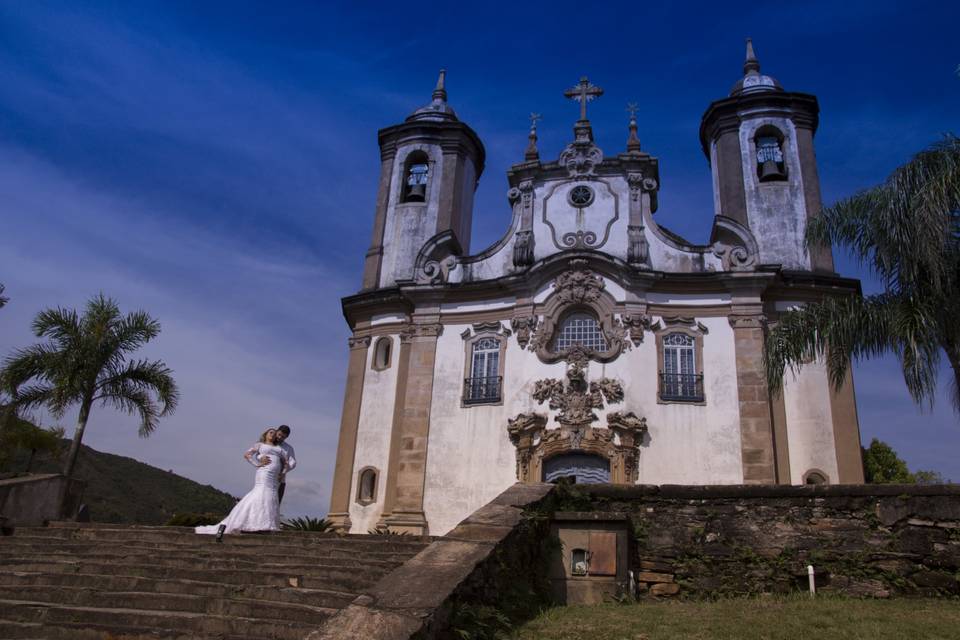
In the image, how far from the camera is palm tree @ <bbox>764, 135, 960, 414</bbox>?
11.5 m

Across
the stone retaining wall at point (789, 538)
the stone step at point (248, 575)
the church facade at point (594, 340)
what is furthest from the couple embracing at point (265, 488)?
the church facade at point (594, 340)

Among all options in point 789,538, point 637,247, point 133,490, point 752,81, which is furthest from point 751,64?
point 133,490

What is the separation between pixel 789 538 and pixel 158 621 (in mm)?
6091

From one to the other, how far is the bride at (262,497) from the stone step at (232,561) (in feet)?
4.82

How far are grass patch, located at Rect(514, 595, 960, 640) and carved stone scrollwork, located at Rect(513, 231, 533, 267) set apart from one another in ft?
42.0

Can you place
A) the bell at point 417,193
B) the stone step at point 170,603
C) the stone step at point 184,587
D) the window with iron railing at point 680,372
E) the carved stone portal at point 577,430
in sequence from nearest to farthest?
the stone step at point 170,603 → the stone step at point 184,587 → the carved stone portal at point 577,430 → the window with iron railing at point 680,372 → the bell at point 417,193

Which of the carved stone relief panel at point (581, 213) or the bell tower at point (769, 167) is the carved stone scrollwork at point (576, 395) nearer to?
the carved stone relief panel at point (581, 213)

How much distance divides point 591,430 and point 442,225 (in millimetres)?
7703

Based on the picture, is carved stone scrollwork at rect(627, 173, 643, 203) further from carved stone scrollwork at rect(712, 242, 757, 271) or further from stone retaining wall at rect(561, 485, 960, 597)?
stone retaining wall at rect(561, 485, 960, 597)

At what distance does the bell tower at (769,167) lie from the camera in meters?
20.1

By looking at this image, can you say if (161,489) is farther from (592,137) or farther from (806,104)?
(806,104)

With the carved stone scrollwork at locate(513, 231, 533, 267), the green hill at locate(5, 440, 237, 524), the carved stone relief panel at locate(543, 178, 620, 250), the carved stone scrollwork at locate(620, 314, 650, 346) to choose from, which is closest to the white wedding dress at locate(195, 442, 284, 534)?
the carved stone scrollwork at locate(620, 314, 650, 346)

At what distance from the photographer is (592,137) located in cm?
2175

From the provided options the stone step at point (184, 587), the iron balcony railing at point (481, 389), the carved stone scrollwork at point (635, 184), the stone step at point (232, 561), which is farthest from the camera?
the carved stone scrollwork at point (635, 184)
